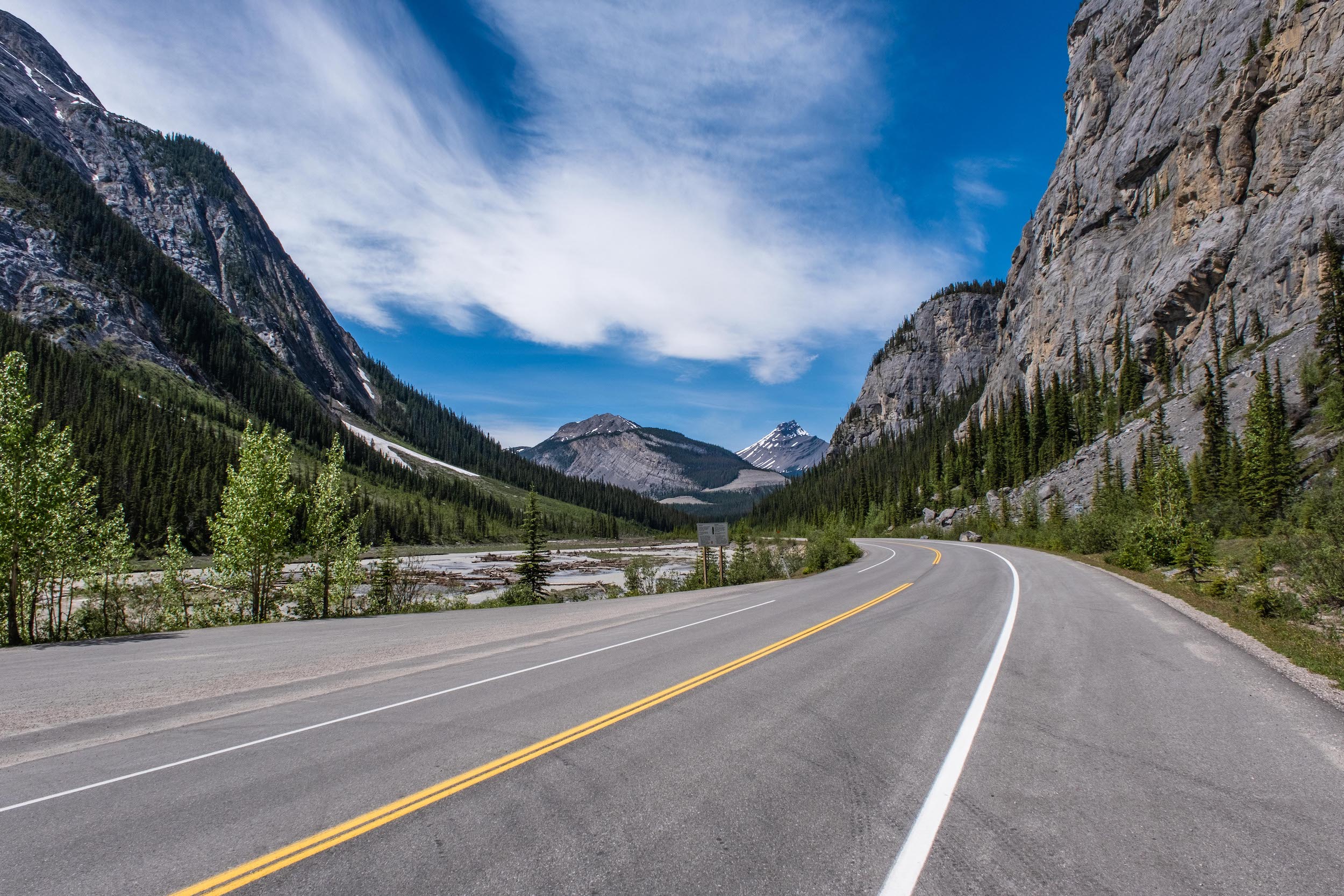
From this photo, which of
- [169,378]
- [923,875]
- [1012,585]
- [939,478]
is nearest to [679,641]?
[923,875]

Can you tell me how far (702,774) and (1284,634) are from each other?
460 inches

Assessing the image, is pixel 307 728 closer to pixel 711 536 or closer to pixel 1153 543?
pixel 711 536

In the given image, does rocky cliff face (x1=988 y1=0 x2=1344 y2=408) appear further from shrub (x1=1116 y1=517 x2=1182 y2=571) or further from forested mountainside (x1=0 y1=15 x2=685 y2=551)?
forested mountainside (x1=0 y1=15 x2=685 y2=551)

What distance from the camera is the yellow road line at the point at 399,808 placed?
3.54 metres

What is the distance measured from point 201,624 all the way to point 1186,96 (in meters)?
117

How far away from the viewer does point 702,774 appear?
4957 millimetres

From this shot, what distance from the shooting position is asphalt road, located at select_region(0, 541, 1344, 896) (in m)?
3.51

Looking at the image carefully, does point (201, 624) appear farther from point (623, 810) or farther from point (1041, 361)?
point (1041, 361)

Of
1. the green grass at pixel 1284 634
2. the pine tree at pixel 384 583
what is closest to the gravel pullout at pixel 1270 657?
the green grass at pixel 1284 634

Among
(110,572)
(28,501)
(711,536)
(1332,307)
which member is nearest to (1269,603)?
(711,536)

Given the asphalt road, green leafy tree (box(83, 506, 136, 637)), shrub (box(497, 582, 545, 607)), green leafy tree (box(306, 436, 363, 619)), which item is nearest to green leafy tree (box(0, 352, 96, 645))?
green leafy tree (box(83, 506, 136, 637))

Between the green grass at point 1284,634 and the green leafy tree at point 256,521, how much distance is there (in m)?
27.7

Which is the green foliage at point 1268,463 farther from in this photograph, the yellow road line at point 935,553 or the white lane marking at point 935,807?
the white lane marking at point 935,807

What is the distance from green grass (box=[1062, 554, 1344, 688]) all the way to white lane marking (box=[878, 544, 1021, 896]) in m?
4.52
